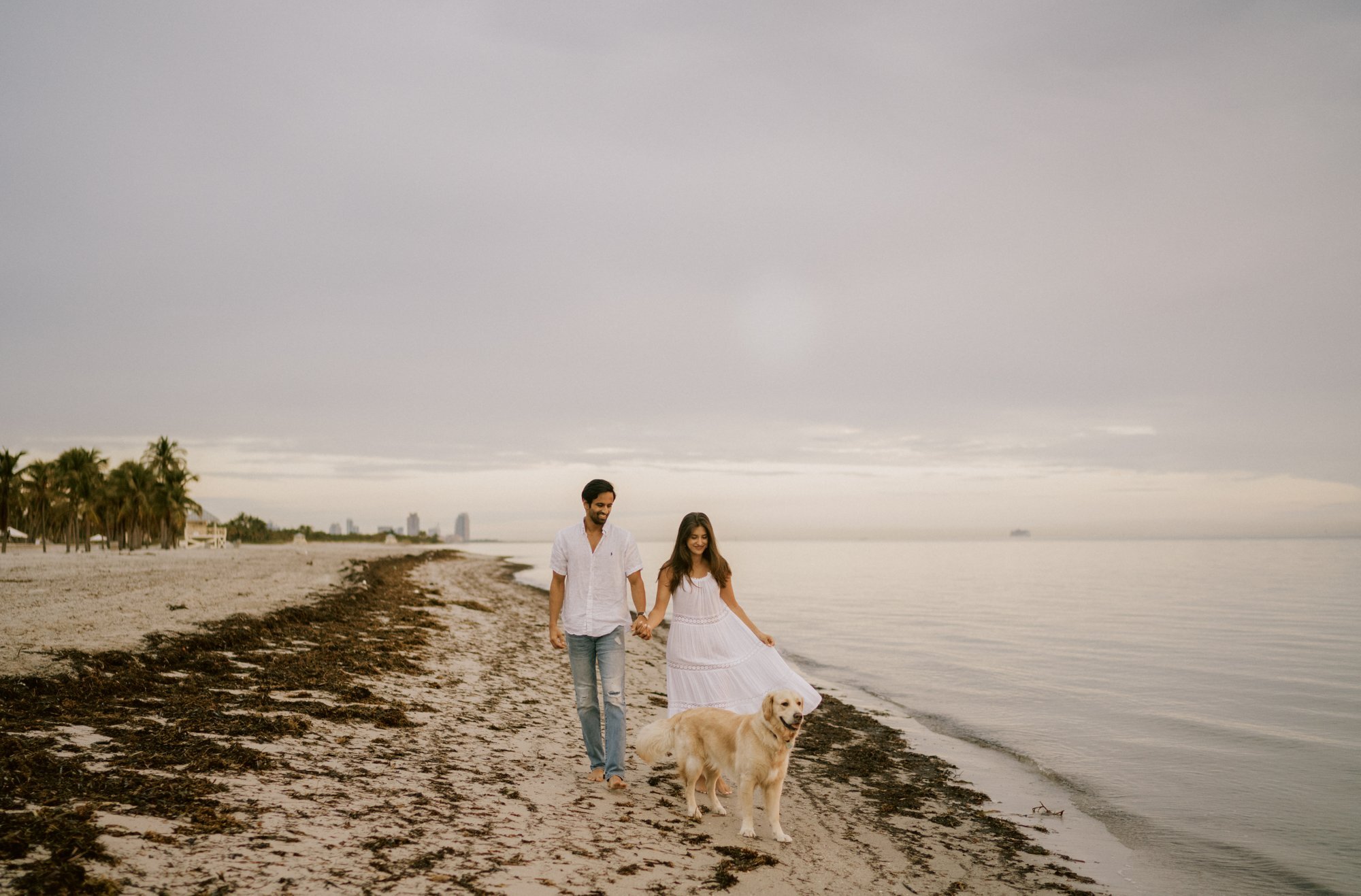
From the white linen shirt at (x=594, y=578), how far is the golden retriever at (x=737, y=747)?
116 cm

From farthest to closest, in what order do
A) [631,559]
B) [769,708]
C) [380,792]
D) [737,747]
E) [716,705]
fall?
[716,705] → [631,559] → [737,747] → [769,708] → [380,792]

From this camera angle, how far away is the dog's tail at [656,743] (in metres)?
7.21

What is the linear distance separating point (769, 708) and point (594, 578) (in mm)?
1961

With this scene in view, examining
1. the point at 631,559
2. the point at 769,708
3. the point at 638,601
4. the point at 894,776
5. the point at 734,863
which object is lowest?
the point at 894,776

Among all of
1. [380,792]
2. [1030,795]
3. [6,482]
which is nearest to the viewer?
[380,792]

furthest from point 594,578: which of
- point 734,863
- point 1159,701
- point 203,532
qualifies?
point 203,532

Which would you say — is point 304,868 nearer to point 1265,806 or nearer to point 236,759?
point 236,759

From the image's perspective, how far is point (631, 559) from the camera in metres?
7.41

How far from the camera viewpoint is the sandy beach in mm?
4781

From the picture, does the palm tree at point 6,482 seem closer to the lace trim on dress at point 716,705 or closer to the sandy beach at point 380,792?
the sandy beach at point 380,792

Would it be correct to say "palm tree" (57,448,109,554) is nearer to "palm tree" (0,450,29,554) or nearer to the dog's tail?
"palm tree" (0,450,29,554)

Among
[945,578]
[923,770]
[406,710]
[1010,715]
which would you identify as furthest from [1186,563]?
[406,710]

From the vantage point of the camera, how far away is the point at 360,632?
1587 centimetres

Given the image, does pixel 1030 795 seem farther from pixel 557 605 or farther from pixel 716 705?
pixel 557 605
